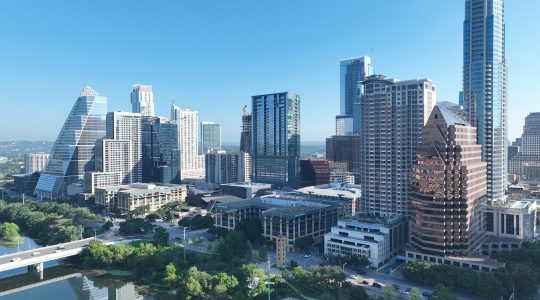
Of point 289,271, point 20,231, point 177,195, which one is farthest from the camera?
point 177,195

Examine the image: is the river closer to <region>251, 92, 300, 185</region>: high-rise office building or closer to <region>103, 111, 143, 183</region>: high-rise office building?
<region>103, 111, 143, 183</region>: high-rise office building

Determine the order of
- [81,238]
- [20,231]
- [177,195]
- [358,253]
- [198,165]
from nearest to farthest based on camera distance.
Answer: [358,253], [81,238], [20,231], [177,195], [198,165]

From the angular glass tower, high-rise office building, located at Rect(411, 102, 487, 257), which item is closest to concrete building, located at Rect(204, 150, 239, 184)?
the angular glass tower

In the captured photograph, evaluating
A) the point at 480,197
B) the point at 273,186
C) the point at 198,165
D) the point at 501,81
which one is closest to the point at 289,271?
the point at 480,197

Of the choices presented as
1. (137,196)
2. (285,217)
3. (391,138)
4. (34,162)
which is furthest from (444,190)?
(34,162)

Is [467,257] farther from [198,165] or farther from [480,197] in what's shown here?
[198,165]

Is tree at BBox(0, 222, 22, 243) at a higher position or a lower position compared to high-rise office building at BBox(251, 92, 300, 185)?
lower

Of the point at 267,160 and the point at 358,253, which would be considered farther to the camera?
the point at 267,160

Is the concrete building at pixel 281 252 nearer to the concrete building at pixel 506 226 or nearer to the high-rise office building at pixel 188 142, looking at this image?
the concrete building at pixel 506 226
